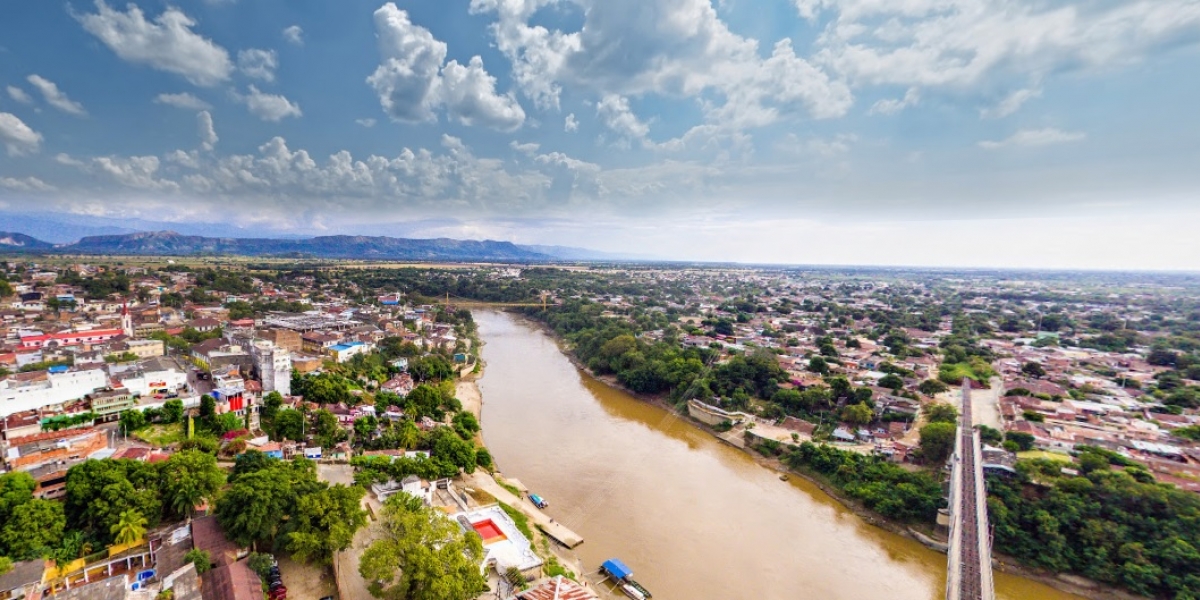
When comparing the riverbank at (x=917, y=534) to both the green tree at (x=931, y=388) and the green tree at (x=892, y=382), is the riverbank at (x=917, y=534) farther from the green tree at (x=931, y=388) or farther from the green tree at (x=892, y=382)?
the green tree at (x=931, y=388)

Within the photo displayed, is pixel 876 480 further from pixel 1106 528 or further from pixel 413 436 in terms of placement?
pixel 413 436

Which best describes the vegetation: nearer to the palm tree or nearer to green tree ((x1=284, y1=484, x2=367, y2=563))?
green tree ((x1=284, y1=484, x2=367, y2=563))

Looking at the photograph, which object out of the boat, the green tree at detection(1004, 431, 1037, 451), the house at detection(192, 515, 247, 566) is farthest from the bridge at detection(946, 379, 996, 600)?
the house at detection(192, 515, 247, 566)

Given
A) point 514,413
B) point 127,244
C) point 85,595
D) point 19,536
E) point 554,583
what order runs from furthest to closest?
point 127,244 < point 514,413 < point 554,583 < point 19,536 < point 85,595

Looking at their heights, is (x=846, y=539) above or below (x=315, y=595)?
below

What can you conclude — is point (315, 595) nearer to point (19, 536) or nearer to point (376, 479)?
point (376, 479)

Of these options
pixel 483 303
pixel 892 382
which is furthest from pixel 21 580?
pixel 483 303

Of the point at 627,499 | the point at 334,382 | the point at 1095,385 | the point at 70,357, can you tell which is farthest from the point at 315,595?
the point at 1095,385
